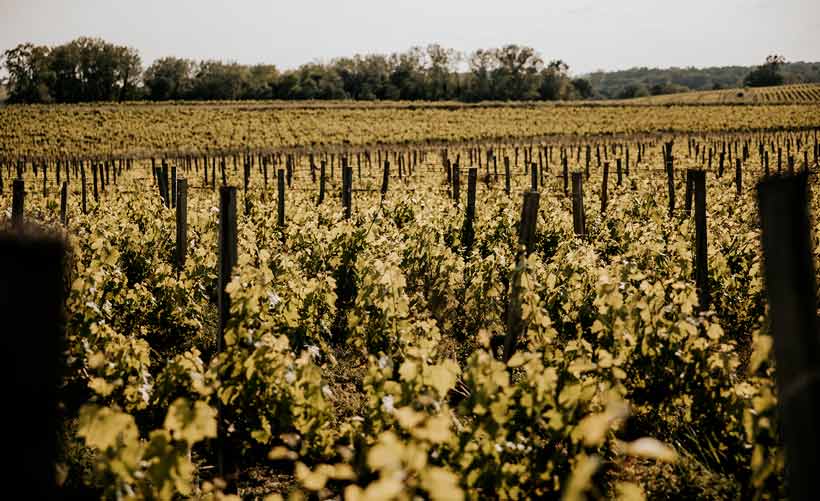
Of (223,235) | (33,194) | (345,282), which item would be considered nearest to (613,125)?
(33,194)

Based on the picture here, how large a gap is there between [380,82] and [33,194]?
6961cm

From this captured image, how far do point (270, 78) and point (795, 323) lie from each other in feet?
298

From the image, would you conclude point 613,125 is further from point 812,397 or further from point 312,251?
point 812,397

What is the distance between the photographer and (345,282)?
8188 millimetres

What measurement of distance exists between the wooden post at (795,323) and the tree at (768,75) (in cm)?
12616

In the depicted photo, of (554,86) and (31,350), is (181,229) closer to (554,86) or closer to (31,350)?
(31,350)

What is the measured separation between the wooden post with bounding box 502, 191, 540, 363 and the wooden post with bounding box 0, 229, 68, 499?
3.52 metres

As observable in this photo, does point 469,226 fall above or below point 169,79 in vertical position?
below

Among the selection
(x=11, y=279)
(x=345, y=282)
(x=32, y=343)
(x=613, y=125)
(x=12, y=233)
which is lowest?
(x=345, y=282)

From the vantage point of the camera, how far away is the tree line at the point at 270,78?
7781cm

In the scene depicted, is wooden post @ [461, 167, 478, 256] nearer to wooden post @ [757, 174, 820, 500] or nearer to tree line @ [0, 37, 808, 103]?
wooden post @ [757, 174, 820, 500]

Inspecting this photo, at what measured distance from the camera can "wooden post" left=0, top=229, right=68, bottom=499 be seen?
1550 millimetres

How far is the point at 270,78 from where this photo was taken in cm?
8694

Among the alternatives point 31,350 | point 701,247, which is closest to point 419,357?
point 31,350
